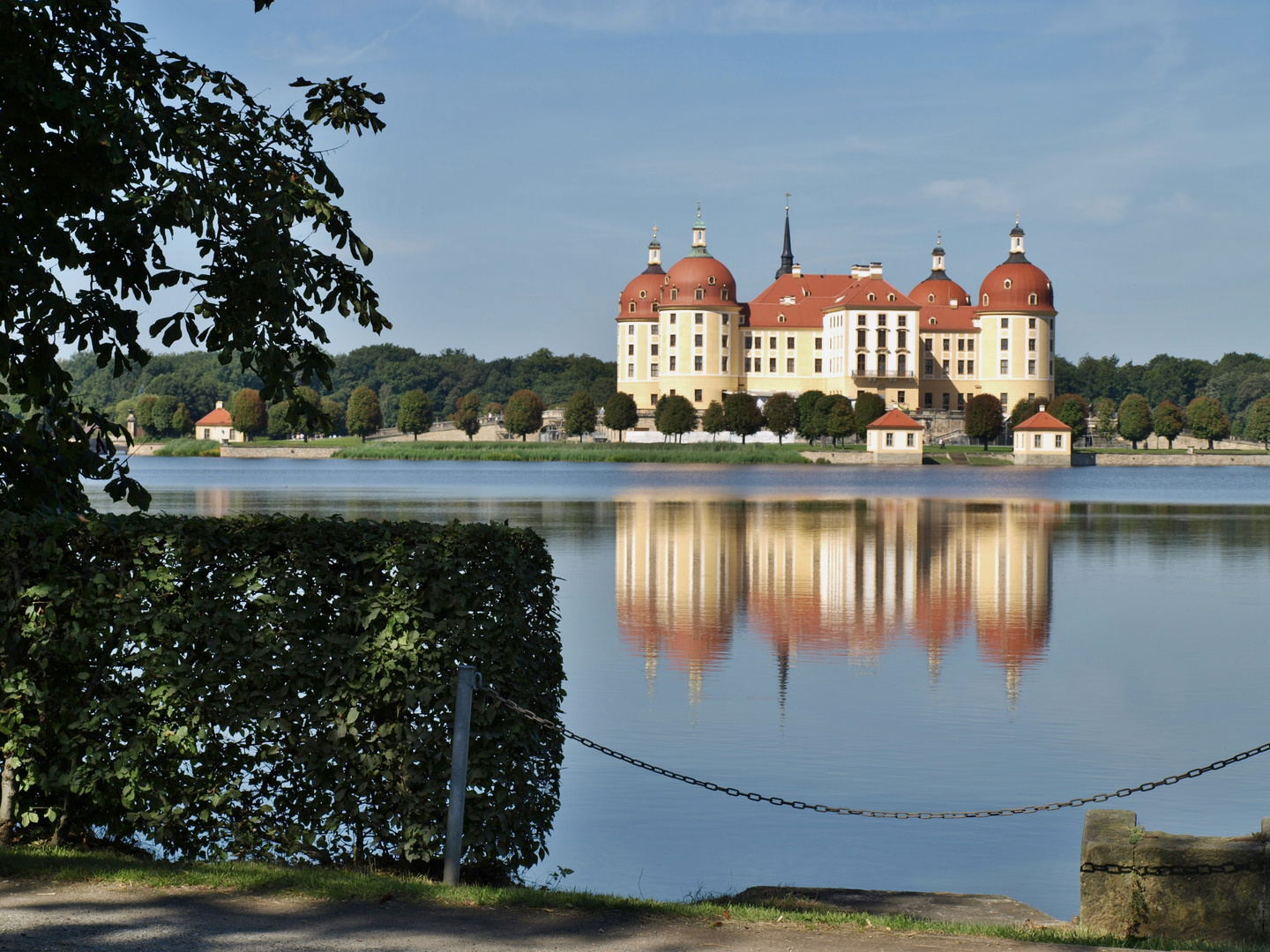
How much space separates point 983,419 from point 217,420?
56.7 m

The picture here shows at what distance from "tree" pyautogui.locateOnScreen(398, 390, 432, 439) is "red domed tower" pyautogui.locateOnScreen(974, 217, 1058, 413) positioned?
40.4 m

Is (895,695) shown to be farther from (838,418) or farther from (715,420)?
(715,420)

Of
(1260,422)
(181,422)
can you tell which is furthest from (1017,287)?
(181,422)

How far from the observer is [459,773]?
15.8 feet

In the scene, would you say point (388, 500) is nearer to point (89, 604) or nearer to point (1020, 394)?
point (89, 604)

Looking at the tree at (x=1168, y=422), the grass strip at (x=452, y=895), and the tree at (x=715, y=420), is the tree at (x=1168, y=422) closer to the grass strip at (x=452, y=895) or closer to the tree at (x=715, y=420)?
the tree at (x=715, y=420)

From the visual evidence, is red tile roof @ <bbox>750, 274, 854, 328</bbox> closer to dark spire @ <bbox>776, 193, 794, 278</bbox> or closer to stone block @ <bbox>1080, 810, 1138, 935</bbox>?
dark spire @ <bbox>776, 193, 794, 278</bbox>

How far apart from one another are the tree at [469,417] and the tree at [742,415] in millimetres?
22278

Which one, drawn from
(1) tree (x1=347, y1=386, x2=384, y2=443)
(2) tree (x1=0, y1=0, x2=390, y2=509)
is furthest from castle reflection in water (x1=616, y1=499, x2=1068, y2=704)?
(1) tree (x1=347, y1=386, x2=384, y2=443)

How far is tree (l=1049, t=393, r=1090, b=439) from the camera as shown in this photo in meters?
92.4

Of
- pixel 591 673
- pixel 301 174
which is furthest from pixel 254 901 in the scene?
pixel 591 673

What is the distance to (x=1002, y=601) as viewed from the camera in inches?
617

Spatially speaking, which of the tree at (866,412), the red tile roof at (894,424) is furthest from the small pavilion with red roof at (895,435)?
the tree at (866,412)

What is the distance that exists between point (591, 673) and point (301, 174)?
5483 mm
